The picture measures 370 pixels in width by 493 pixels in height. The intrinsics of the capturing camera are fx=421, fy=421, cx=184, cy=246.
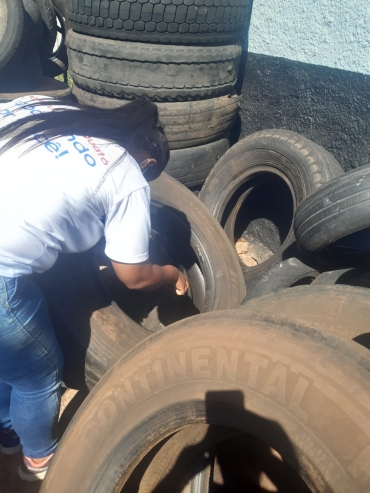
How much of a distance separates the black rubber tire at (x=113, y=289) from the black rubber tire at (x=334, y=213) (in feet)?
1.58

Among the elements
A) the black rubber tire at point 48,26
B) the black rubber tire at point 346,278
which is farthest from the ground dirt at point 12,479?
the black rubber tire at point 48,26

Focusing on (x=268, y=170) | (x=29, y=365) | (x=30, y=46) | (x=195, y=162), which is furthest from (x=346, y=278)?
(x=30, y=46)

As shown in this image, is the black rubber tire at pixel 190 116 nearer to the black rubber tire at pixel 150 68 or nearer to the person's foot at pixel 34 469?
the black rubber tire at pixel 150 68

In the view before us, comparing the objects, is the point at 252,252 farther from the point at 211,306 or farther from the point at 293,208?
the point at 211,306

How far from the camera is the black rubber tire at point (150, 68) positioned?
8.38 ft

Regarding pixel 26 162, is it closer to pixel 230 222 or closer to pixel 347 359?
pixel 347 359

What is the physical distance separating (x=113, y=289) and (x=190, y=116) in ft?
4.03

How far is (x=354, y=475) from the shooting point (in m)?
1.02

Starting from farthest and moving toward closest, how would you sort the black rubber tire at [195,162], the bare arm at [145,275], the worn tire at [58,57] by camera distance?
the worn tire at [58,57] → the black rubber tire at [195,162] → the bare arm at [145,275]

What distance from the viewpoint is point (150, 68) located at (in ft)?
8.45

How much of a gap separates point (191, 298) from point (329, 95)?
1.53m

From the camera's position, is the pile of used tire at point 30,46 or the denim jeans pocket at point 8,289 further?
the pile of used tire at point 30,46

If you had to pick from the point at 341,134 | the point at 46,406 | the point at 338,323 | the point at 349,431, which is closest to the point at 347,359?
the point at 349,431

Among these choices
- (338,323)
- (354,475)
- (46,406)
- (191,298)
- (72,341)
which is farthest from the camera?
(191,298)
